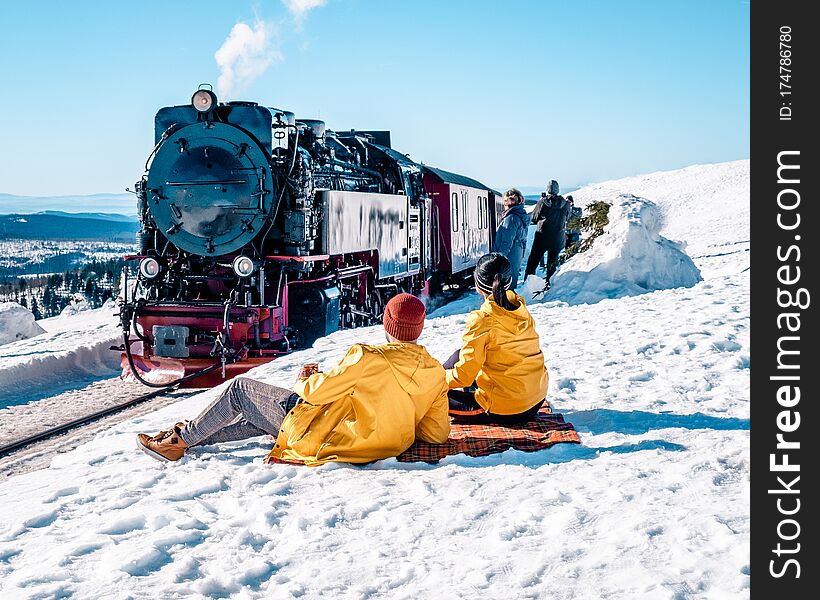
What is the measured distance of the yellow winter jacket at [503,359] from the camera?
546 cm

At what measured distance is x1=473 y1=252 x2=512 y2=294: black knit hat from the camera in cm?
553

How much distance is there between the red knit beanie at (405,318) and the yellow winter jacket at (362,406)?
8 centimetres

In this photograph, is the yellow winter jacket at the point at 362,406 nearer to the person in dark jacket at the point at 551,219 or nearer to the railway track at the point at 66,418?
the railway track at the point at 66,418

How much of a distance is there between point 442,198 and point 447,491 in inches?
527

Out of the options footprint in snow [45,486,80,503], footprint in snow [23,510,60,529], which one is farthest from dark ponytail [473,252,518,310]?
Answer: footprint in snow [23,510,60,529]

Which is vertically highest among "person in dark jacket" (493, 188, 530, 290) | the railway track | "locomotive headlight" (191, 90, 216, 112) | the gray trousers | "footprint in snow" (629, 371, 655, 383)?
"locomotive headlight" (191, 90, 216, 112)

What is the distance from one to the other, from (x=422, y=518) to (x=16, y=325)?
15.3 m

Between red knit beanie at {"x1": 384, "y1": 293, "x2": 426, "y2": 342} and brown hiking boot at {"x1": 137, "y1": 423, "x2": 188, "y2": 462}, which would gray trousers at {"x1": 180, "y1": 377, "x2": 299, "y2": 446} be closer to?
brown hiking boot at {"x1": 137, "y1": 423, "x2": 188, "y2": 462}

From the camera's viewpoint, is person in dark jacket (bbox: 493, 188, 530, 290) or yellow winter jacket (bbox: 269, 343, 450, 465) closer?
yellow winter jacket (bbox: 269, 343, 450, 465)

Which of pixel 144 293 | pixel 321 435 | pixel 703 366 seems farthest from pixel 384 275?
pixel 321 435

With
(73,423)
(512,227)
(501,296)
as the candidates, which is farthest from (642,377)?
(73,423)

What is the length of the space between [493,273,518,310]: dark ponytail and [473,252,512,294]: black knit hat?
0.02m

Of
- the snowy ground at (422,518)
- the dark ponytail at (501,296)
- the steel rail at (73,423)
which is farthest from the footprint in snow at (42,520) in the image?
the steel rail at (73,423)

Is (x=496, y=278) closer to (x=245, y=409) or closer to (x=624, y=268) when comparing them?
(x=245, y=409)
